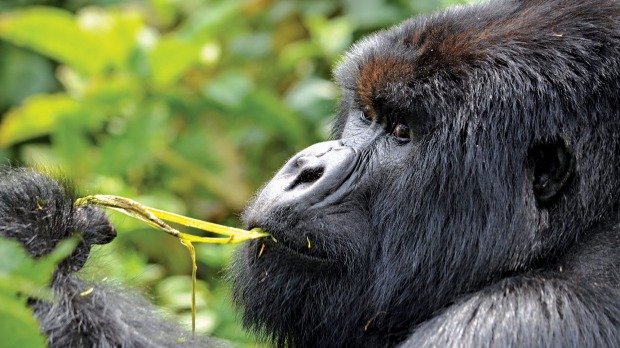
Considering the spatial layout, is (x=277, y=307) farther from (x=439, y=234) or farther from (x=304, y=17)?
(x=304, y=17)

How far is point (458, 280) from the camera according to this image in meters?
2.58

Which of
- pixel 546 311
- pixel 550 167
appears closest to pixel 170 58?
pixel 550 167

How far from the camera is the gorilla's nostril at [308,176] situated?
8.68 feet

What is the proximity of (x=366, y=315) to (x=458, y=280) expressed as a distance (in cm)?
30

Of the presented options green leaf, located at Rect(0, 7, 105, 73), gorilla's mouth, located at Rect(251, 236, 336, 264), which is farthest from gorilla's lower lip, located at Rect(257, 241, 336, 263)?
green leaf, located at Rect(0, 7, 105, 73)

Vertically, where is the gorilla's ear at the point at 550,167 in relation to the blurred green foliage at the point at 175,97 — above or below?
above

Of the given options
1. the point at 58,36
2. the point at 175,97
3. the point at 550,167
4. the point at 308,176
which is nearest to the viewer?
the point at 550,167

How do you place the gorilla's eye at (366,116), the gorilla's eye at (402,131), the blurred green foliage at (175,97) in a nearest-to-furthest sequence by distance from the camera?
1. the gorilla's eye at (402,131)
2. the gorilla's eye at (366,116)
3. the blurred green foliage at (175,97)

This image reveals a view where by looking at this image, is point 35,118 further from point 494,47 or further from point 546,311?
point 546,311

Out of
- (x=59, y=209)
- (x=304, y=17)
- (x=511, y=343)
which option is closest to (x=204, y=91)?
(x=304, y=17)

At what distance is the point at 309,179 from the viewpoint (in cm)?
265

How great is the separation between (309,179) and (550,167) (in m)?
0.69

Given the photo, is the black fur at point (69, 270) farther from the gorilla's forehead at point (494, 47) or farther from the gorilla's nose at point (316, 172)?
the gorilla's forehead at point (494, 47)

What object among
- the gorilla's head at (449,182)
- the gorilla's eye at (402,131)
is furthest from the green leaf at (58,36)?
the gorilla's eye at (402,131)
